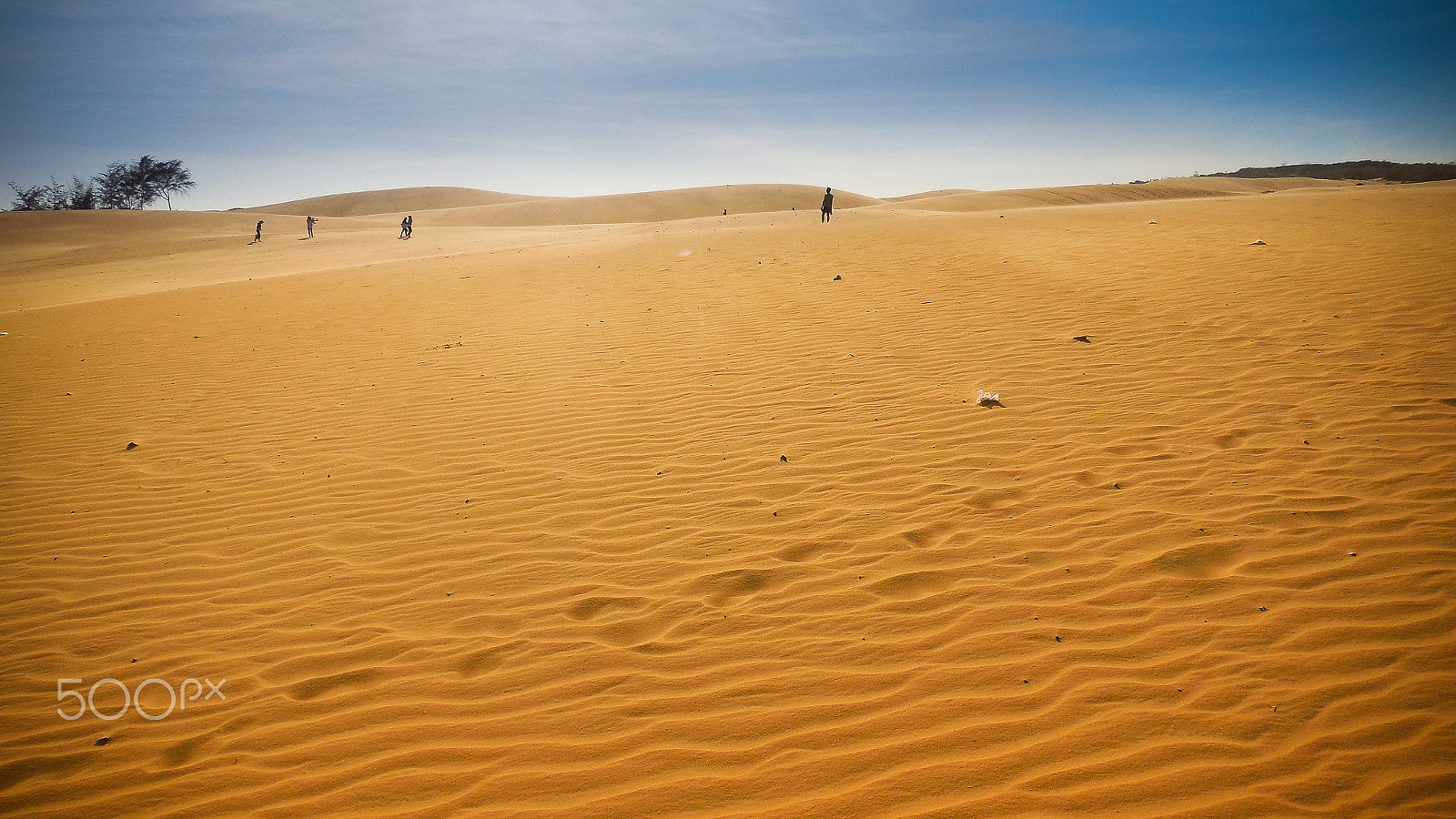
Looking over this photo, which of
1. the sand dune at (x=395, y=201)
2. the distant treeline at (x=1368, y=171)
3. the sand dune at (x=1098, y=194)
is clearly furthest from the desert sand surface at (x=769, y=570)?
the sand dune at (x=395, y=201)

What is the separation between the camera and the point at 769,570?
403 centimetres

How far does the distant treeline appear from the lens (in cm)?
5044

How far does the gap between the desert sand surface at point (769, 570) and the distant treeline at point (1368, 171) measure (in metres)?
49.3

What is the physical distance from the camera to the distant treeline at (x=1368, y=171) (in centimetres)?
5044

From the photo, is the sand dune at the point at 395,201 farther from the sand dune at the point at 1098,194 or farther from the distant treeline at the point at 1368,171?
the distant treeline at the point at 1368,171

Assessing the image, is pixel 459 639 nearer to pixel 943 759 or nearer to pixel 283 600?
pixel 283 600

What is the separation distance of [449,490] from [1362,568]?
589cm

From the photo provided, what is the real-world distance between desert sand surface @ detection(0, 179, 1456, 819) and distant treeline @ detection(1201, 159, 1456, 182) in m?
49.3

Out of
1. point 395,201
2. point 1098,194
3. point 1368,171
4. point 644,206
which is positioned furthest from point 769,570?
point 395,201

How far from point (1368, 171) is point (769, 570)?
88358 mm

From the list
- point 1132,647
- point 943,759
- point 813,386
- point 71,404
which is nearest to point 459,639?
point 943,759

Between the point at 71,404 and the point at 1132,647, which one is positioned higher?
the point at 71,404

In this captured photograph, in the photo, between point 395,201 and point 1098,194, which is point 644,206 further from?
point 395,201

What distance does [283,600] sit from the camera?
4031 mm
